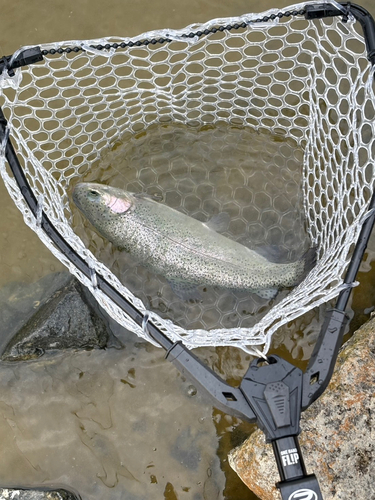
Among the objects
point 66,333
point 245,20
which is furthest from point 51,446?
point 245,20

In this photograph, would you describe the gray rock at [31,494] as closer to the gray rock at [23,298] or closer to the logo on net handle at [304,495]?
the gray rock at [23,298]

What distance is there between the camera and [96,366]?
12.4ft

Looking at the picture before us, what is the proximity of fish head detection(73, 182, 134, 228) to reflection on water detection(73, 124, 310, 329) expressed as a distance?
0.87 feet

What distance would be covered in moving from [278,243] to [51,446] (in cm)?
237

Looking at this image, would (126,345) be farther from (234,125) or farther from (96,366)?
(234,125)

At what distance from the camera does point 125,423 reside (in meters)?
3.69

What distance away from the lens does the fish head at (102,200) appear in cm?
363

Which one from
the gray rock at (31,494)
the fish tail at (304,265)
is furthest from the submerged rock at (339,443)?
the gray rock at (31,494)

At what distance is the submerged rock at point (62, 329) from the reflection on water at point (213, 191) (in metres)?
0.38

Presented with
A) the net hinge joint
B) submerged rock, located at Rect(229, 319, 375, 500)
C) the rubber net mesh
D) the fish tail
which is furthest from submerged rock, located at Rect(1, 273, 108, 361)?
the net hinge joint

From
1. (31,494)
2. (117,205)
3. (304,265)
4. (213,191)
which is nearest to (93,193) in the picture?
(117,205)

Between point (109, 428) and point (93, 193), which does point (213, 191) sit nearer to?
point (93, 193)

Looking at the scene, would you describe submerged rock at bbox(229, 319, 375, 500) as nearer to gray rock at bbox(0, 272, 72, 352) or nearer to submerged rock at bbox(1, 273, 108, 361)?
submerged rock at bbox(1, 273, 108, 361)

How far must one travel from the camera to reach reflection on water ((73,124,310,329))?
3.78 meters
